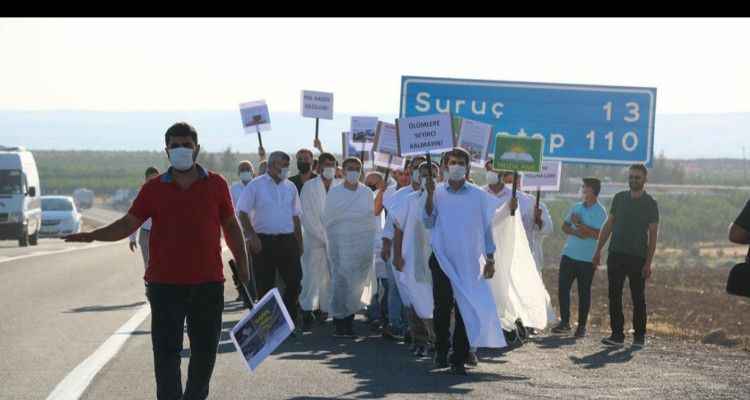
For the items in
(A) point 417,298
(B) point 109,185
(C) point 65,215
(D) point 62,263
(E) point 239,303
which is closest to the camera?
(A) point 417,298

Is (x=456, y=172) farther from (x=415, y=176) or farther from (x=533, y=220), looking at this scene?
(x=533, y=220)

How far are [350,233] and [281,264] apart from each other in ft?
4.10

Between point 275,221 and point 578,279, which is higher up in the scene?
point 275,221

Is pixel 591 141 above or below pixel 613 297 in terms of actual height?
above

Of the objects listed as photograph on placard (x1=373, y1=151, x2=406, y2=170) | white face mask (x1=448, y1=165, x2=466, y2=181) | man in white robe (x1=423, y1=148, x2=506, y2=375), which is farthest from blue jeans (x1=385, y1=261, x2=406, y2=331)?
photograph on placard (x1=373, y1=151, x2=406, y2=170)

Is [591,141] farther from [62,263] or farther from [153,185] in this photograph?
[153,185]

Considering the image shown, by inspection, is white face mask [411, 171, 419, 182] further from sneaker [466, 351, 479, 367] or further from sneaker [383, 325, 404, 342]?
sneaker [466, 351, 479, 367]

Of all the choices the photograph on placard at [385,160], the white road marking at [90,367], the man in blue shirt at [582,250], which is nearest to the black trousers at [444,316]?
the white road marking at [90,367]

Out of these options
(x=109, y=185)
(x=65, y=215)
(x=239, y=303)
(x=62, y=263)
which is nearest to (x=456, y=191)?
(x=239, y=303)

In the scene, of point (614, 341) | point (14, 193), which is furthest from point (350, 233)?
point (14, 193)

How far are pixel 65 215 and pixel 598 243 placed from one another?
3914 centimetres

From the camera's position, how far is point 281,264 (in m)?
15.1

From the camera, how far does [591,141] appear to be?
75.4ft

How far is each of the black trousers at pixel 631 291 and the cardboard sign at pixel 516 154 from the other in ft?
4.24
